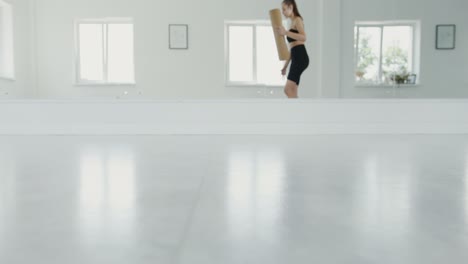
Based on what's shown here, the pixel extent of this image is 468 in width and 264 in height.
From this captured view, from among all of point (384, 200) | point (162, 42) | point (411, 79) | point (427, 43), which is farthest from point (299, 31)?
point (427, 43)

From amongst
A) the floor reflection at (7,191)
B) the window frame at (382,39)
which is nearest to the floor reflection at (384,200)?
the floor reflection at (7,191)

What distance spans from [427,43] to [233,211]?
8.03m

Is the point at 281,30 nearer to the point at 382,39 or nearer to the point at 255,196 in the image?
the point at 255,196

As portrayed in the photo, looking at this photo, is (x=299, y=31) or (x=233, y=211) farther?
(x=299, y=31)

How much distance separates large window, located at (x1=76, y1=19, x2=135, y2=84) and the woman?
4939mm

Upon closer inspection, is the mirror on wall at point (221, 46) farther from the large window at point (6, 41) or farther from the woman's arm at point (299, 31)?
the woman's arm at point (299, 31)

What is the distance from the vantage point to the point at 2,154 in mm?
2172

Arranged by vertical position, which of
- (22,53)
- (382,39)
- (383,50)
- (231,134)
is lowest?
(231,134)

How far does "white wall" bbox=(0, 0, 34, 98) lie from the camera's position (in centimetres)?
718

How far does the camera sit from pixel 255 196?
1.10 m

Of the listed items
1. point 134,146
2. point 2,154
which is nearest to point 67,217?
point 2,154

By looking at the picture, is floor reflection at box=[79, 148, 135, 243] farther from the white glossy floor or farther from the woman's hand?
the woman's hand

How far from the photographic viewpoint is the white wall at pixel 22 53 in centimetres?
718

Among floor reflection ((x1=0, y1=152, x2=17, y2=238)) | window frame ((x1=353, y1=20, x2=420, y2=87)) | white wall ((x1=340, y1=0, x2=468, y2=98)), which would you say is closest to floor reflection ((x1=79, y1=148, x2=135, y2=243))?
floor reflection ((x1=0, y1=152, x2=17, y2=238))
